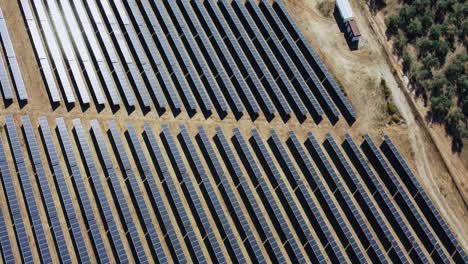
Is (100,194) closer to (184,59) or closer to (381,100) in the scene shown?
(184,59)

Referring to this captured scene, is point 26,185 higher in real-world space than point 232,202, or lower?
higher

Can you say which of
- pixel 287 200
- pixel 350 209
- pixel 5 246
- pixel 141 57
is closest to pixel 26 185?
pixel 5 246

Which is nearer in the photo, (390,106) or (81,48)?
(81,48)

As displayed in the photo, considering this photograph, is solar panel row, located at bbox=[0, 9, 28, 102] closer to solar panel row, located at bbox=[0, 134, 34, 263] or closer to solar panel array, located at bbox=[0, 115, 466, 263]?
solar panel array, located at bbox=[0, 115, 466, 263]

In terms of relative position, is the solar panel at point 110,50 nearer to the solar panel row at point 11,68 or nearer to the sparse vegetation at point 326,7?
the solar panel row at point 11,68

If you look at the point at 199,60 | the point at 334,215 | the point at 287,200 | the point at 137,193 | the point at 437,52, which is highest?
the point at 199,60

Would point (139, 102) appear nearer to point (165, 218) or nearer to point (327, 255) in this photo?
point (165, 218)

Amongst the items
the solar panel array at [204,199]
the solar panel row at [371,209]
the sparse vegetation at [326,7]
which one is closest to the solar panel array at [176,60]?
the solar panel array at [204,199]
